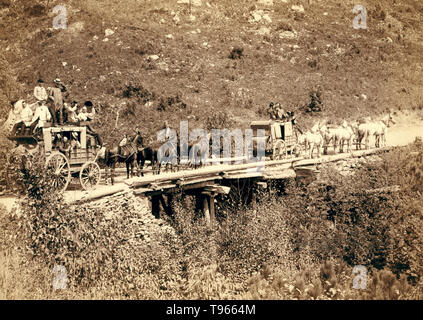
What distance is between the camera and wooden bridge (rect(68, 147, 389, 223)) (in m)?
12.4

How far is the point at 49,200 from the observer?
A: 10500 millimetres

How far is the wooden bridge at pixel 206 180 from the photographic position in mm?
12420

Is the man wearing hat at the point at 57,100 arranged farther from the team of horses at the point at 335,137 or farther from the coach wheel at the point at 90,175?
the team of horses at the point at 335,137

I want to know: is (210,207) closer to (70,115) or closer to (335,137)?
(70,115)

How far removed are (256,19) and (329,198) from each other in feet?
55.4

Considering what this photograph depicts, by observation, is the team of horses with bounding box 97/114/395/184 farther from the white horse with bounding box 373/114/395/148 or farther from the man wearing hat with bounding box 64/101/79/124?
the man wearing hat with bounding box 64/101/79/124

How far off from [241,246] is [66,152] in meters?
5.09

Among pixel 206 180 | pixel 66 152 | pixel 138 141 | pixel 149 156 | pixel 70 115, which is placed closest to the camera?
pixel 66 152

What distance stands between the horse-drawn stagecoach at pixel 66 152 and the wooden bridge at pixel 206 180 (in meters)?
0.87

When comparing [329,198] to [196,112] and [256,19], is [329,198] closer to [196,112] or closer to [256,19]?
[196,112]

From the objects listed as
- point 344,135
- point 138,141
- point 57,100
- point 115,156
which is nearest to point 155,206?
point 138,141

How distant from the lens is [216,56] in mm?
28000

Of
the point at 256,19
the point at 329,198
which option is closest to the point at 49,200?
the point at 329,198

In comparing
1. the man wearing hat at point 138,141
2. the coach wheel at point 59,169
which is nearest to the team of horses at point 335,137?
the man wearing hat at point 138,141
